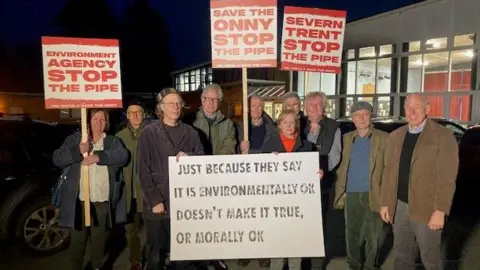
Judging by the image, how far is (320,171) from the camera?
3.83m

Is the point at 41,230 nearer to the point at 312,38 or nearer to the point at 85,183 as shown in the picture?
the point at 85,183

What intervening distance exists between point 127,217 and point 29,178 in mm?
1769

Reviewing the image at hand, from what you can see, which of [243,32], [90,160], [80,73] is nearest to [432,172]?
[243,32]

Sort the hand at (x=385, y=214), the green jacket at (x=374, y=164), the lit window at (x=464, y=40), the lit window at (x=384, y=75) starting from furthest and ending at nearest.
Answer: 1. the lit window at (x=384, y=75)
2. the lit window at (x=464, y=40)
3. the green jacket at (x=374, y=164)
4. the hand at (x=385, y=214)

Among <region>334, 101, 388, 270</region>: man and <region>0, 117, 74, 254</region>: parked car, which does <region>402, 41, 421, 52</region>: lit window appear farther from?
<region>0, 117, 74, 254</region>: parked car

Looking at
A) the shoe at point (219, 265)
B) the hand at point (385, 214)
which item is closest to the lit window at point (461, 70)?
the hand at point (385, 214)

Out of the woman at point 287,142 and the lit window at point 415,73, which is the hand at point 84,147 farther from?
the lit window at point 415,73

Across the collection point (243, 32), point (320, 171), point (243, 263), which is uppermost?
point (243, 32)

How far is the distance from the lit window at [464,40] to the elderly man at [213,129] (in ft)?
53.7

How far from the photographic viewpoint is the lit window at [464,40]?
55.3ft

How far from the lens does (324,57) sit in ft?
17.3

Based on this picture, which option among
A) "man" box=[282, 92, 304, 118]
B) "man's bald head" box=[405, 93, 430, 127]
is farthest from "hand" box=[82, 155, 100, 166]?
"man's bald head" box=[405, 93, 430, 127]

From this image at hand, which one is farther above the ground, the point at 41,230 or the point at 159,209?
the point at 159,209

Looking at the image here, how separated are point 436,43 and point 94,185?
18685 mm
